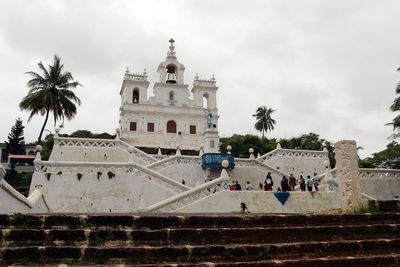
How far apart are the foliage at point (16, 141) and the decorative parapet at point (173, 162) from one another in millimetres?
45741

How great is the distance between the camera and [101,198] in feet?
57.7

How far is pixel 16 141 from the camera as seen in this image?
58.2 metres

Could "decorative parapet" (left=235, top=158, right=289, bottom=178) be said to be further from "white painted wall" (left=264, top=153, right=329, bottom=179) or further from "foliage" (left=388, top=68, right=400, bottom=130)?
"foliage" (left=388, top=68, right=400, bottom=130)

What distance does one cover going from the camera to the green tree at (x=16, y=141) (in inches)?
2270

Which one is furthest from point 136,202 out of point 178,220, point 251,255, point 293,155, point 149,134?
point 149,134

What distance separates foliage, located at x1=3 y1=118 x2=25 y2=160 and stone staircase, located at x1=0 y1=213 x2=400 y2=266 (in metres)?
58.3

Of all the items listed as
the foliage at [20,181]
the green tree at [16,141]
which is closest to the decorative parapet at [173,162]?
the foliage at [20,181]

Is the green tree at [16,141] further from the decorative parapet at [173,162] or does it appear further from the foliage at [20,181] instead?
the decorative parapet at [173,162]

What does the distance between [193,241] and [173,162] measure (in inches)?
636

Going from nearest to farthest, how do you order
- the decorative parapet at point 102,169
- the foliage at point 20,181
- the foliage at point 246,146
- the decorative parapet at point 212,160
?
1. the decorative parapet at point 102,169
2. the decorative parapet at point 212,160
3. the foliage at point 20,181
4. the foliage at point 246,146

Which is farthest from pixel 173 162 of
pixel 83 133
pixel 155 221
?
pixel 83 133

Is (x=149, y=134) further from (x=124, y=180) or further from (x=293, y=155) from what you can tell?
(x=124, y=180)

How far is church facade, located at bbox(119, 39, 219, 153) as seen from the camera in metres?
39.8

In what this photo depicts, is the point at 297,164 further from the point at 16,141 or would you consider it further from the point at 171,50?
the point at 16,141
